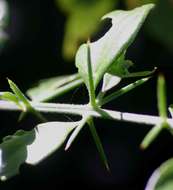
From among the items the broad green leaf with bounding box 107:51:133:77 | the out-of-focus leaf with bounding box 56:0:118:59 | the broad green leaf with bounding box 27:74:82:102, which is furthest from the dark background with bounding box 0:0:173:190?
the broad green leaf with bounding box 107:51:133:77

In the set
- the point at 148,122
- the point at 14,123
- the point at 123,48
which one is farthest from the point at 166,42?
the point at 14,123

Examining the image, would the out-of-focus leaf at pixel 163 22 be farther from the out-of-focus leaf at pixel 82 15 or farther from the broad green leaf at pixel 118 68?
the broad green leaf at pixel 118 68

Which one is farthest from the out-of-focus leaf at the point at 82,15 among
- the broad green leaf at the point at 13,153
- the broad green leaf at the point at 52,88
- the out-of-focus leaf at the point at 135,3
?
the broad green leaf at the point at 13,153

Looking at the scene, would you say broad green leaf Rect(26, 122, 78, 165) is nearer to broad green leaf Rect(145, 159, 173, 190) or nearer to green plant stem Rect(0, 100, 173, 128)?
green plant stem Rect(0, 100, 173, 128)

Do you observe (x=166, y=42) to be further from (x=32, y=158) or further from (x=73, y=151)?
(x=73, y=151)

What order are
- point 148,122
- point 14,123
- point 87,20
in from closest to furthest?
1. point 148,122
2. point 87,20
3. point 14,123

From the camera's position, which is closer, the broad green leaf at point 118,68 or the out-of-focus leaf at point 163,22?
the broad green leaf at point 118,68
